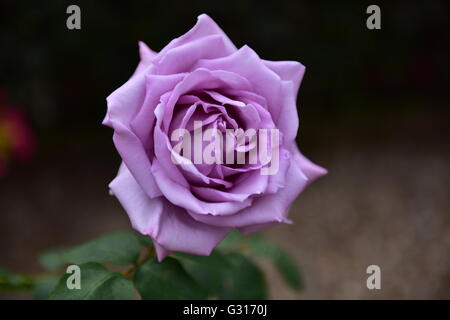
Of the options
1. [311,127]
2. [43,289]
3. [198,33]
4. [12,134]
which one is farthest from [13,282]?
[311,127]

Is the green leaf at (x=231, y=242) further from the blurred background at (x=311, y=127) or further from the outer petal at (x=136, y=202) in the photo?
the blurred background at (x=311, y=127)

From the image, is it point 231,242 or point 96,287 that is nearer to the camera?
point 96,287

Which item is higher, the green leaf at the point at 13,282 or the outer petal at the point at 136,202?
the outer petal at the point at 136,202

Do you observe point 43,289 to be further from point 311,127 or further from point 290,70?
point 311,127

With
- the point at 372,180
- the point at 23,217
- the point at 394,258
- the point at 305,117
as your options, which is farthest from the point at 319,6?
the point at 23,217

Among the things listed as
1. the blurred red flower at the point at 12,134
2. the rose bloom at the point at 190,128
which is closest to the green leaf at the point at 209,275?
the rose bloom at the point at 190,128
